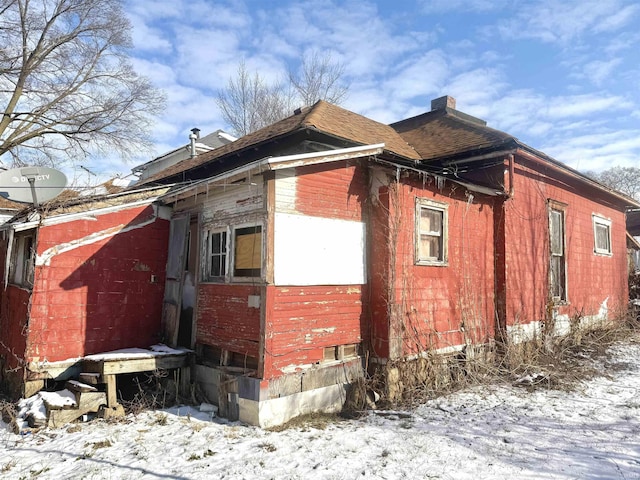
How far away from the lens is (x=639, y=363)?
932 centimetres

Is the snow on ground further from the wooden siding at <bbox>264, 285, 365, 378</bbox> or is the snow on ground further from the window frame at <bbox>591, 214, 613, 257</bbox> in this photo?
the window frame at <bbox>591, 214, 613, 257</bbox>

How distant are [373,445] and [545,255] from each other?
7.80 metres

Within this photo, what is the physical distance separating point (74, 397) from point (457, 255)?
23.9 ft

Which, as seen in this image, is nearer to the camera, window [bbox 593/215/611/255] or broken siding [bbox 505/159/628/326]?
broken siding [bbox 505/159/628/326]

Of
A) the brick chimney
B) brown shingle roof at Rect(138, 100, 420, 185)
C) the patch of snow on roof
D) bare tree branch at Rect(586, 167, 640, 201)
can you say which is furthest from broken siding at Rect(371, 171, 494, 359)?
bare tree branch at Rect(586, 167, 640, 201)

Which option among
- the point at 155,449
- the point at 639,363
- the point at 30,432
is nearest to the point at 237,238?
the point at 155,449

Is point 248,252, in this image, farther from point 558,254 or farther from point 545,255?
point 558,254

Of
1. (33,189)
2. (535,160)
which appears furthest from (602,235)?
(33,189)

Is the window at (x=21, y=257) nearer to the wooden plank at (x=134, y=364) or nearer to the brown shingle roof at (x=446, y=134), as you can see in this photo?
the wooden plank at (x=134, y=364)

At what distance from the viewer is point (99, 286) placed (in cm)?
755

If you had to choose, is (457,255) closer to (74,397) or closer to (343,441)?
(343,441)

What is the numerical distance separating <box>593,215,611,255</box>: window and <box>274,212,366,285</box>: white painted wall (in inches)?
A: 385

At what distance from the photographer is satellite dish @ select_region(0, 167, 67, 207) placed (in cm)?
761

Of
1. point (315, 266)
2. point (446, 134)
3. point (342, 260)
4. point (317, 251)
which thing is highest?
point (446, 134)
